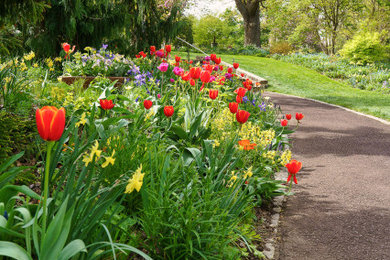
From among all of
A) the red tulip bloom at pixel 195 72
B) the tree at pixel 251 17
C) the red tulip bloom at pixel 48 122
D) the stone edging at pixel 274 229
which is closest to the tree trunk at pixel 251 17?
the tree at pixel 251 17

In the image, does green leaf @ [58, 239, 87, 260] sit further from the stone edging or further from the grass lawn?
the grass lawn

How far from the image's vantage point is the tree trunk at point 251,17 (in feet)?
73.3

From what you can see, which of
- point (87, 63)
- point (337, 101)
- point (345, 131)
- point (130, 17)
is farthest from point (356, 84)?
point (87, 63)

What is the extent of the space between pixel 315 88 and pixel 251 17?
1068 centimetres

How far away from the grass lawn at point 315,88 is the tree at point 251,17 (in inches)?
193

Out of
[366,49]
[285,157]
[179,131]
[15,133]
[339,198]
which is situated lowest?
[339,198]

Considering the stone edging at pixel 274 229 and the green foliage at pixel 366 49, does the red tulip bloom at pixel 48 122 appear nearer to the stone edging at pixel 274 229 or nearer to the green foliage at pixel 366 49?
the stone edging at pixel 274 229

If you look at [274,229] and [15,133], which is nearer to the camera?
[15,133]

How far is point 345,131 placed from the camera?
7309mm

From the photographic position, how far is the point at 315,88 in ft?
46.0

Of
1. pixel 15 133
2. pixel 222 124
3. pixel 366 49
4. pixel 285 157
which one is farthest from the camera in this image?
pixel 366 49

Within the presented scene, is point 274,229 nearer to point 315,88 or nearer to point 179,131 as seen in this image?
point 179,131

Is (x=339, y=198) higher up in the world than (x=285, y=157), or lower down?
lower down

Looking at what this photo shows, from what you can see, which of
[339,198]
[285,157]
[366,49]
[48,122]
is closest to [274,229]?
[285,157]
